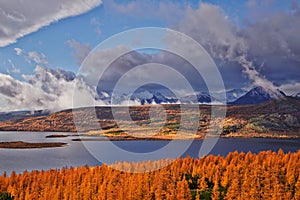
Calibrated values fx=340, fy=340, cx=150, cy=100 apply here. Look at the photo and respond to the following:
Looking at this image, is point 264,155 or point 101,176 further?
point 264,155

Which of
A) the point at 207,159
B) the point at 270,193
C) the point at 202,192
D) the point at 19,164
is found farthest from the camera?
the point at 19,164

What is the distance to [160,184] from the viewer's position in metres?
95.3

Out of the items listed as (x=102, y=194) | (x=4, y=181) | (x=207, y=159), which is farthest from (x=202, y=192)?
(x=4, y=181)

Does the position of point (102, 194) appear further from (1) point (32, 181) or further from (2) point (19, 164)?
(2) point (19, 164)

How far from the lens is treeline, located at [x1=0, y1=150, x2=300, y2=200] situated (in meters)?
90.9

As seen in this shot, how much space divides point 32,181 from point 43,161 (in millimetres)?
64573

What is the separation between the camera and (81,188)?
331 ft

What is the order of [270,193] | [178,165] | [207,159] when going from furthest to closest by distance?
[207,159], [178,165], [270,193]

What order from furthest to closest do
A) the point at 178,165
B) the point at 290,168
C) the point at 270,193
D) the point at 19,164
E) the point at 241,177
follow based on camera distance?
1. the point at 19,164
2. the point at 178,165
3. the point at 290,168
4. the point at 241,177
5. the point at 270,193

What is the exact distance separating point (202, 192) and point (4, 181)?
61093 mm

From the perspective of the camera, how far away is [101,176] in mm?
108812

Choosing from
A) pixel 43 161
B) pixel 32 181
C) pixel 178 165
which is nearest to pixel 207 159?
pixel 178 165

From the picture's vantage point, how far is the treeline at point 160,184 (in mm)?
90875

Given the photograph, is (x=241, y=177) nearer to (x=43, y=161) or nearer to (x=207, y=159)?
(x=207, y=159)
